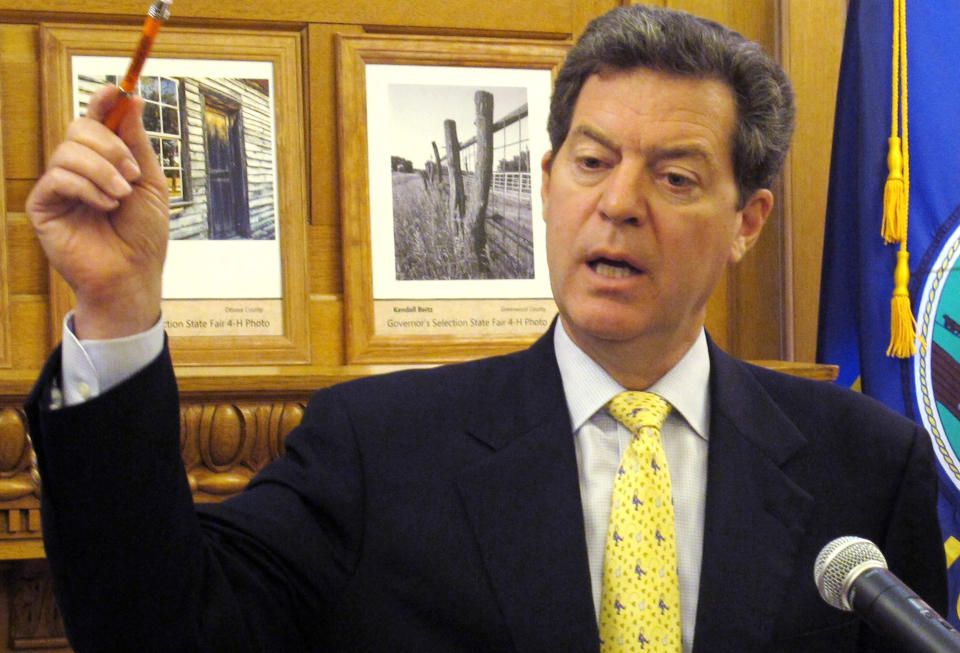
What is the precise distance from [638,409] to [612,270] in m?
0.19

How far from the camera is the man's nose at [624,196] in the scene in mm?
1421

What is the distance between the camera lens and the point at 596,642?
4.17ft

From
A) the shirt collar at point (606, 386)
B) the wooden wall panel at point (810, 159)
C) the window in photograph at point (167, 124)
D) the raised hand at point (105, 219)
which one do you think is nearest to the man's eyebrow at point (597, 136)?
the shirt collar at point (606, 386)

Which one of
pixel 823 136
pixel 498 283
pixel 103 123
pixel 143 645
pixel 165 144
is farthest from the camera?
pixel 823 136

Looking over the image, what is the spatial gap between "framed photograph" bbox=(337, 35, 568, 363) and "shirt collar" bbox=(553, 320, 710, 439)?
3.24 feet

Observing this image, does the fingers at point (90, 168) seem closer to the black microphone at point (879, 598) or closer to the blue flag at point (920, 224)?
the black microphone at point (879, 598)

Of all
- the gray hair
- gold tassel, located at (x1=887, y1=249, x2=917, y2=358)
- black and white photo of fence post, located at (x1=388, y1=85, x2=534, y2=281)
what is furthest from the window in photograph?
gold tassel, located at (x1=887, y1=249, x2=917, y2=358)

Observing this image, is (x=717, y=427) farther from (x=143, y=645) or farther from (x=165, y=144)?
(x=165, y=144)

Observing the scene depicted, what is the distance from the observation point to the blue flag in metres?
2.52

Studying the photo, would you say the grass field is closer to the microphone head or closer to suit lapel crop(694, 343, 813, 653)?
suit lapel crop(694, 343, 813, 653)

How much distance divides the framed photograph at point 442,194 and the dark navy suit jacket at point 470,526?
951mm

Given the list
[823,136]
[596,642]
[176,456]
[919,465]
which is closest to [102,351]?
[176,456]

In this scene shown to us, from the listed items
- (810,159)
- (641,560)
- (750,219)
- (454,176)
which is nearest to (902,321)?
(810,159)

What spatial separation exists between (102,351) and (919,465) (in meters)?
1.14
